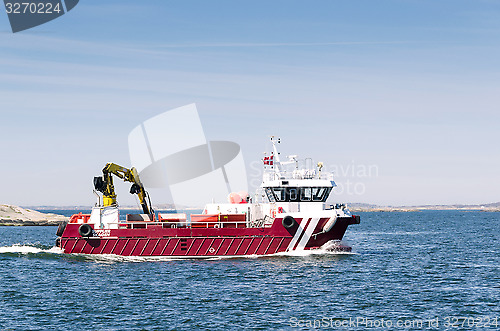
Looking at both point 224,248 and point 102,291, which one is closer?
point 102,291

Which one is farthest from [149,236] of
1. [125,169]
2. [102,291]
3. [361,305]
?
[361,305]

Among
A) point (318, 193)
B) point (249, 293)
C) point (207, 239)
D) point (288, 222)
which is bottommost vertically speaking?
point (249, 293)

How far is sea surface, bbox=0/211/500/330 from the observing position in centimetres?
2323

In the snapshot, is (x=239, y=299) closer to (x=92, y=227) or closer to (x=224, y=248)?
(x=224, y=248)

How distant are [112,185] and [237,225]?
972 cm

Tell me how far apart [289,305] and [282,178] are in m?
15.5

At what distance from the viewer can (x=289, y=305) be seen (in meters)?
26.0

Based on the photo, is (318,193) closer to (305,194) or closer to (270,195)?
(305,194)

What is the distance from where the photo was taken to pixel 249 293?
92.7 ft

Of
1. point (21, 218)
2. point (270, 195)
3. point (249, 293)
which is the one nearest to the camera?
point (249, 293)
